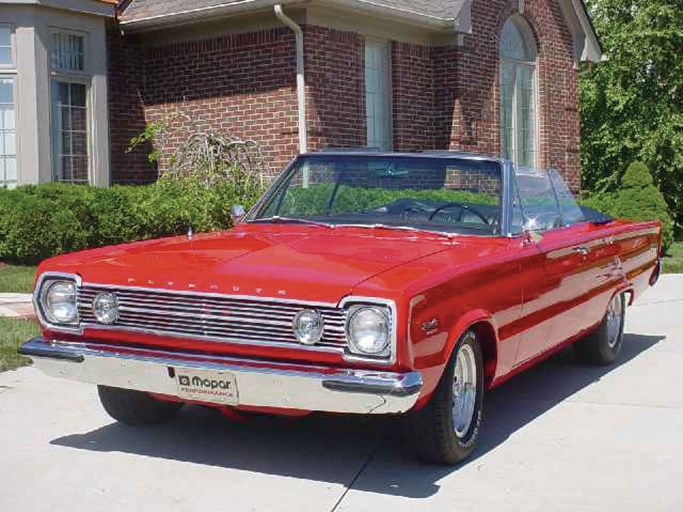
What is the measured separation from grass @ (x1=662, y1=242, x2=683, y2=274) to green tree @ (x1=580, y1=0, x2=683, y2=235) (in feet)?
12.7

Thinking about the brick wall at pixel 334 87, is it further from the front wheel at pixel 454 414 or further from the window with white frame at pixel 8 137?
the front wheel at pixel 454 414

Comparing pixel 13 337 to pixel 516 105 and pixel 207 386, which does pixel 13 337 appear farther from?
pixel 516 105

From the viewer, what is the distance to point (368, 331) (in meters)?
4.59

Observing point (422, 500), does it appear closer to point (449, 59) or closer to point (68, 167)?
point (68, 167)

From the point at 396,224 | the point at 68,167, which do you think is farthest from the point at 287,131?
the point at 396,224

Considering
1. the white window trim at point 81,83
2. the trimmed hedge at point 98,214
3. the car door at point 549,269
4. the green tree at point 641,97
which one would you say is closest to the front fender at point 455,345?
the car door at point 549,269

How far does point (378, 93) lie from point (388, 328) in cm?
1173

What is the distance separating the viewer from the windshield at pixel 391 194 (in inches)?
241

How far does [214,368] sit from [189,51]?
36.3 feet

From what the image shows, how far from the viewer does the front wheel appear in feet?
16.3

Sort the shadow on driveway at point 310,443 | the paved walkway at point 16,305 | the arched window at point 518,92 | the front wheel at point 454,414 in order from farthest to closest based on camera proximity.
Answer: the arched window at point 518,92 < the paved walkway at point 16,305 < the shadow on driveway at point 310,443 < the front wheel at point 454,414

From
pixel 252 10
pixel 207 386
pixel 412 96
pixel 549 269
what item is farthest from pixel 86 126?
pixel 207 386

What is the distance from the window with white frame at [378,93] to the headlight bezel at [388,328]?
1117cm

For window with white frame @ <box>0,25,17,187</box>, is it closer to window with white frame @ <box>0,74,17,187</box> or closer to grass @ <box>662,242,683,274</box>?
window with white frame @ <box>0,74,17,187</box>
